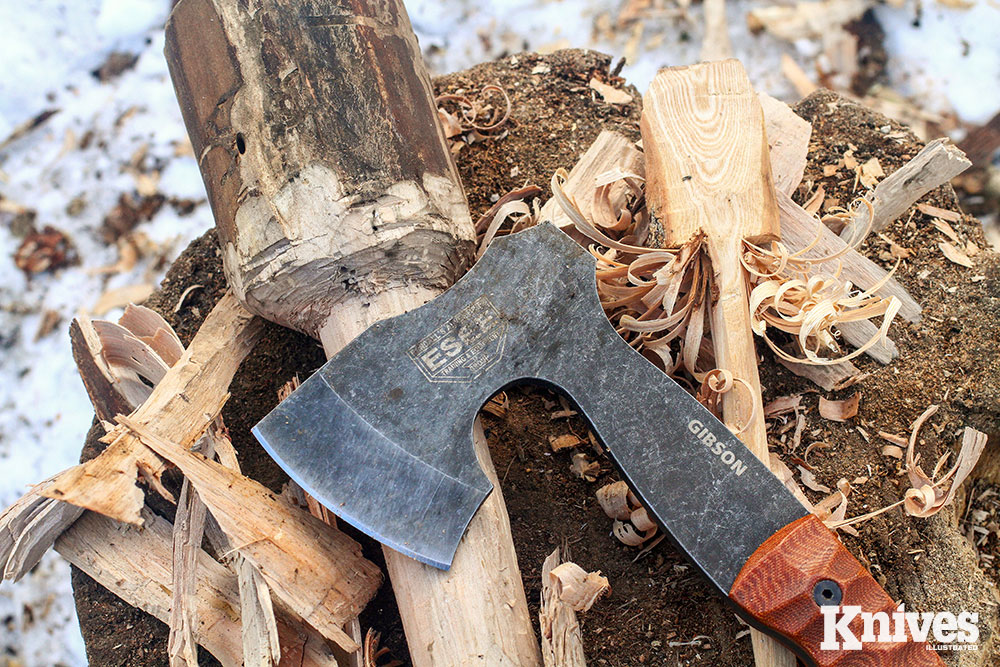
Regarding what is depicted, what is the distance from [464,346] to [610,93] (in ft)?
4.63

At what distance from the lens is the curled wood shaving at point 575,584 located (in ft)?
5.85

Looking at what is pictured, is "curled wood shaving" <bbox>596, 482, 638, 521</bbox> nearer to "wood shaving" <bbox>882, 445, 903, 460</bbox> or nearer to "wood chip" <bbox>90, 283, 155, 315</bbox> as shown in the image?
"wood shaving" <bbox>882, 445, 903, 460</bbox>

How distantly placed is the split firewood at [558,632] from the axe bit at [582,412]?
0.28m

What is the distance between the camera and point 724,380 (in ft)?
6.47

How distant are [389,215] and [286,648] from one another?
1165 millimetres

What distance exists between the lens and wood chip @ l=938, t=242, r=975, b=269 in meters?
2.43

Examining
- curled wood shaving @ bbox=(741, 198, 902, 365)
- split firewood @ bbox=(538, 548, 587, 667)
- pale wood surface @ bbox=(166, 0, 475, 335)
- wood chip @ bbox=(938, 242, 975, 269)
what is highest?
pale wood surface @ bbox=(166, 0, 475, 335)

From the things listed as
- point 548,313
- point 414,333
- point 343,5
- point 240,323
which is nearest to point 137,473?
point 240,323

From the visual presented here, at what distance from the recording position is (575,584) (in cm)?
178

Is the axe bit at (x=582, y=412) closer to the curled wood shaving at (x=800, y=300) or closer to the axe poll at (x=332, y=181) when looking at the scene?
the axe poll at (x=332, y=181)

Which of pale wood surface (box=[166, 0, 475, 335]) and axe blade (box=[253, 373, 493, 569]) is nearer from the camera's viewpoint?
axe blade (box=[253, 373, 493, 569])

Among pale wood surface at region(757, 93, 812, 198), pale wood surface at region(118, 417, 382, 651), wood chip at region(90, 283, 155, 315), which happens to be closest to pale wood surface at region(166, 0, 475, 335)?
pale wood surface at region(118, 417, 382, 651)

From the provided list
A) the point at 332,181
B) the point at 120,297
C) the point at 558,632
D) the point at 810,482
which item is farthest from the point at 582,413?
the point at 120,297

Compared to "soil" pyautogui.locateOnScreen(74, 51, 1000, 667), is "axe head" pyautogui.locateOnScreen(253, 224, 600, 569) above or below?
above
